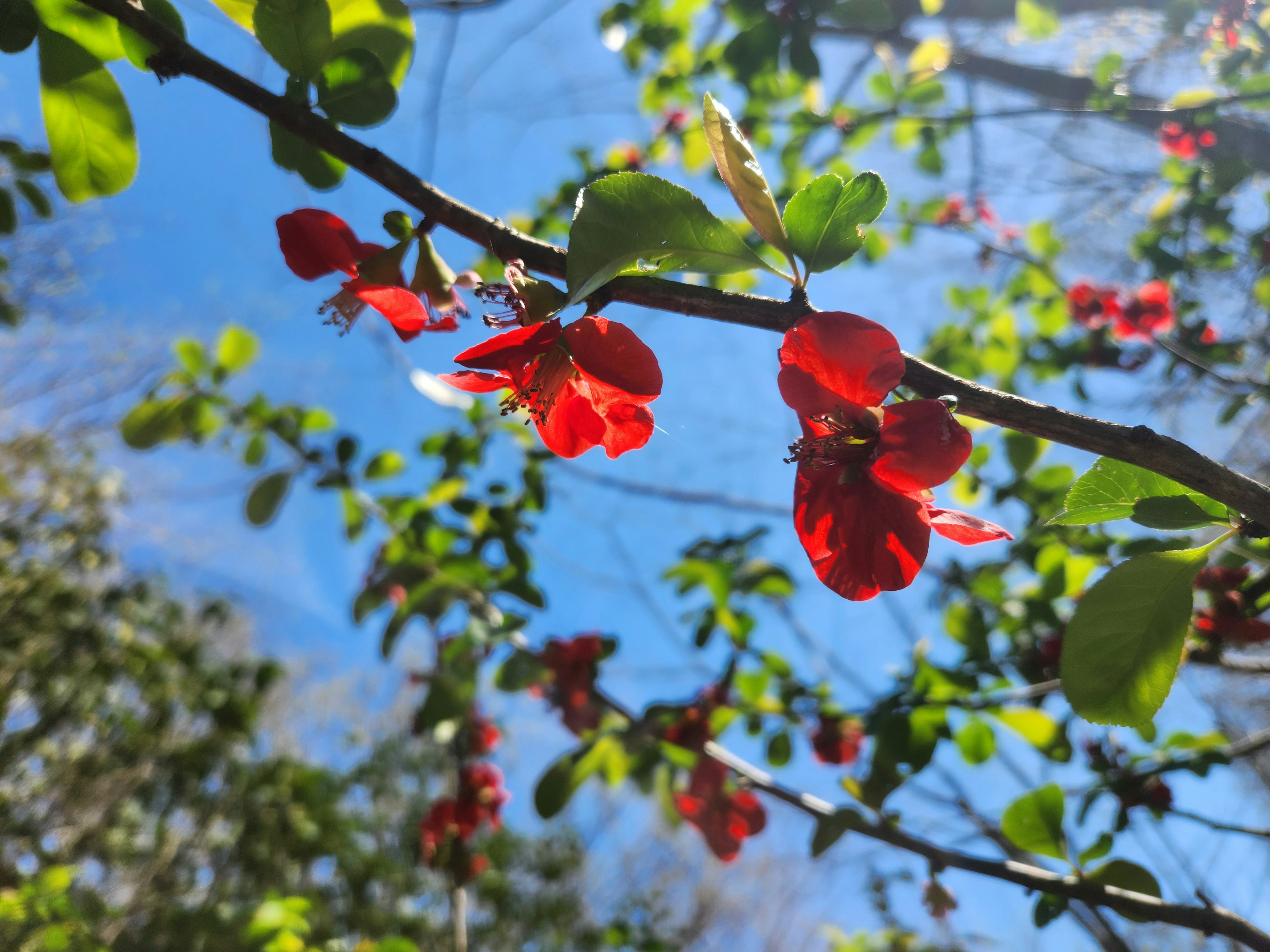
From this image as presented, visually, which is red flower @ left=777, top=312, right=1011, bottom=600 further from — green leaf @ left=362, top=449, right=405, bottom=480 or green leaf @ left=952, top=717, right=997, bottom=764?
green leaf @ left=362, top=449, right=405, bottom=480

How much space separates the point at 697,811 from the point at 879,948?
3.79 feet

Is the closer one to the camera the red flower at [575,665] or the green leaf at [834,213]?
the green leaf at [834,213]

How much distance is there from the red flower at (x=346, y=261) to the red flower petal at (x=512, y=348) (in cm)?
7

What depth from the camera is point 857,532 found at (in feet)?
1.57

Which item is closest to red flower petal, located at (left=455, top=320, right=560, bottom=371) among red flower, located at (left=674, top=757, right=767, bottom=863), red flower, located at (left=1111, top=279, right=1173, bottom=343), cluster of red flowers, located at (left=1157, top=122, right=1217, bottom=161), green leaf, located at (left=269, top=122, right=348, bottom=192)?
green leaf, located at (left=269, top=122, right=348, bottom=192)

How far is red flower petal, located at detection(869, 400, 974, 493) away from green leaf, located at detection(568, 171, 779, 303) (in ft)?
0.39

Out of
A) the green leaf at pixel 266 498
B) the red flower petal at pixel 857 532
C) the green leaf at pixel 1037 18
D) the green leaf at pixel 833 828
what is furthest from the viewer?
the green leaf at pixel 1037 18

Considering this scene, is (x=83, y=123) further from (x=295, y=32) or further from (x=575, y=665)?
(x=575, y=665)

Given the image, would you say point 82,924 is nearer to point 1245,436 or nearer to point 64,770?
point 64,770

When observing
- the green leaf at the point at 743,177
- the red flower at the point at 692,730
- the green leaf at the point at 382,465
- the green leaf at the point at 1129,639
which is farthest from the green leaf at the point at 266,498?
the green leaf at the point at 1129,639

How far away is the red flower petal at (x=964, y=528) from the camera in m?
0.46

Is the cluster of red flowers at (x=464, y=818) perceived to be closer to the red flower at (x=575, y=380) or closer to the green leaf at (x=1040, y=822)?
the green leaf at (x=1040, y=822)

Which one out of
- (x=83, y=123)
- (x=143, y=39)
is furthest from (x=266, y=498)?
(x=143, y=39)

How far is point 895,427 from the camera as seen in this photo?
407mm
